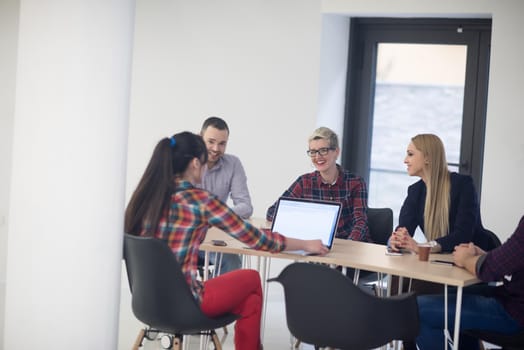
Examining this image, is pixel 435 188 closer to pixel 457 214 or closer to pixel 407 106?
pixel 457 214

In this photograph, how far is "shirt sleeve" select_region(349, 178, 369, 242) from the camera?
16.6 ft

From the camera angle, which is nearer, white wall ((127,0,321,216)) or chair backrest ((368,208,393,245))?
chair backrest ((368,208,393,245))

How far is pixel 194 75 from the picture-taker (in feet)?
23.1

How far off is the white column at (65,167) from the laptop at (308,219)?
1.21 metres

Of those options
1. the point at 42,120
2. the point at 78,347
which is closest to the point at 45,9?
the point at 42,120

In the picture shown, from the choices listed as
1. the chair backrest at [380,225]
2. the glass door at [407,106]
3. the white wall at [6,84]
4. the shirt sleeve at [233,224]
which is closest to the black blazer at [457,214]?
the chair backrest at [380,225]

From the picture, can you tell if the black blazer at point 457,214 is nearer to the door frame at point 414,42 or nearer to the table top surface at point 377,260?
the table top surface at point 377,260

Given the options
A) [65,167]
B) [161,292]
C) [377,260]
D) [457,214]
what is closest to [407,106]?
[457,214]

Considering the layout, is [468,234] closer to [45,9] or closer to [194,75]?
[45,9]

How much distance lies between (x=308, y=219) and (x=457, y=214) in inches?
33.4

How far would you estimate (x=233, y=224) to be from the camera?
148 inches

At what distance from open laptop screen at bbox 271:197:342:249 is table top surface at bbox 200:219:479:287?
5.0 inches

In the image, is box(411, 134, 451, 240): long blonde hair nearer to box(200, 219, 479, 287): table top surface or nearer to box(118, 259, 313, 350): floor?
box(200, 219, 479, 287): table top surface

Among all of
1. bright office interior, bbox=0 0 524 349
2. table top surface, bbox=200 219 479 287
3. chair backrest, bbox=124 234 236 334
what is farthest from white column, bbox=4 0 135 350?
table top surface, bbox=200 219 479 287
